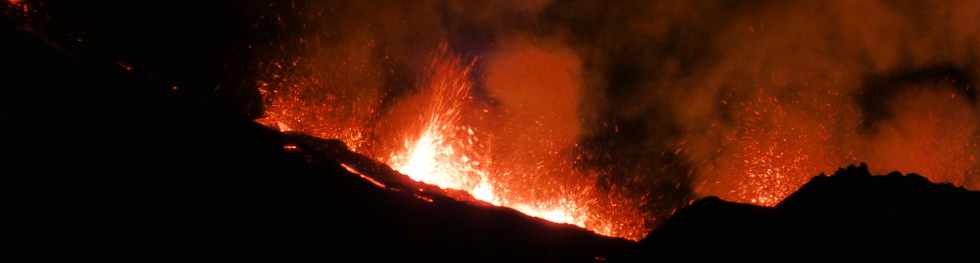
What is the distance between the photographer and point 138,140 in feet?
22.4

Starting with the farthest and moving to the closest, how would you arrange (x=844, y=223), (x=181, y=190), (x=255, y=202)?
1. (x=255, y=202)
2. (x=181, y=190)
3. (x=844, y=223)

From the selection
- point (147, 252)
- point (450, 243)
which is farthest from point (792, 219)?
point (147, 252)

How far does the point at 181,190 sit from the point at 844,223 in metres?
7.06

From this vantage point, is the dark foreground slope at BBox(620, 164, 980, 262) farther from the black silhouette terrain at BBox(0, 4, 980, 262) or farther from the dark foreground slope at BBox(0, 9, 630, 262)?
the dark foreground slope at BBox(0, 9, 630, 262)

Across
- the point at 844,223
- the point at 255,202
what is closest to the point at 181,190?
the point at 255,202

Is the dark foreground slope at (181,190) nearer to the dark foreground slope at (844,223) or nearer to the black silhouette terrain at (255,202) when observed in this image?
the black silhouette terrain at (255,202)

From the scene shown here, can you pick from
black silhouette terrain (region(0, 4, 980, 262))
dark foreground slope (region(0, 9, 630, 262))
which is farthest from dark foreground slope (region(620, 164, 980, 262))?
dark foreground slope (region(0, 9, 630, 262))

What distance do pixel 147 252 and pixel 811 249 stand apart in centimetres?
670

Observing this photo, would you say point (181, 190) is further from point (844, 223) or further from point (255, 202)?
point (844, 223)

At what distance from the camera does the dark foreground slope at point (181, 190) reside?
602cm

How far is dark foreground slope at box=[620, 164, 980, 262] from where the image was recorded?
4531 millimetres

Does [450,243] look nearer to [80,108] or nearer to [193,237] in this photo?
[193,237]

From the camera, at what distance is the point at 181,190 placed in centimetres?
695

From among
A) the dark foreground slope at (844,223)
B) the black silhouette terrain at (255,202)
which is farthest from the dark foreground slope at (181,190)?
the dark foreground slope at (844,223)
